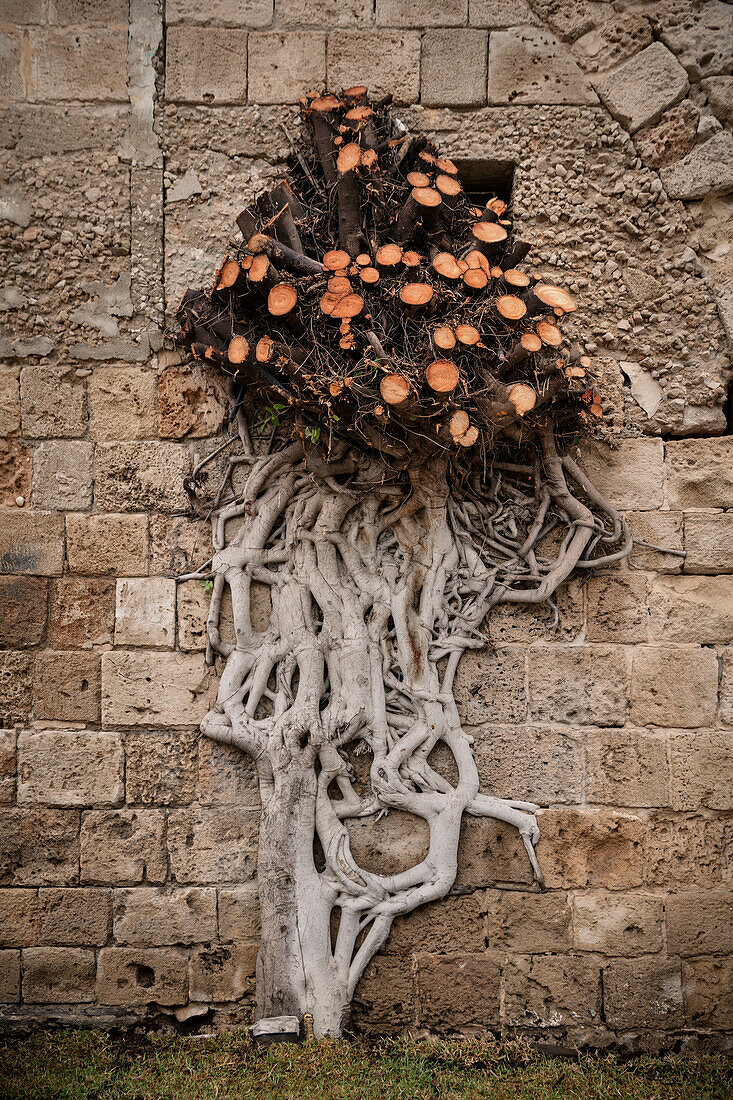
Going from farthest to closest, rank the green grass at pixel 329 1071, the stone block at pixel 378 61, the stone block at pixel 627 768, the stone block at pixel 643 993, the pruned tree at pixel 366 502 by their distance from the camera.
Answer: the stone block at pixel 378 61
the stone block at pixel 627 768
the stone block at pixel 643 993
the pruned tree at pixel 366 502
the green grass at pixel 329 1071

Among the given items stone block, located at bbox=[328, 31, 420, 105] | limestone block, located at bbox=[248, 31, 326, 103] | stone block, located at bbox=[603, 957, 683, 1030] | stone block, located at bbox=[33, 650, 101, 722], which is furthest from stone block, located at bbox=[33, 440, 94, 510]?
stone block, located at bbox=[603, 957, 683, 1030]

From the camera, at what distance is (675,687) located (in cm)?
357

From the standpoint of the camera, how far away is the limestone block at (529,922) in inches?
136

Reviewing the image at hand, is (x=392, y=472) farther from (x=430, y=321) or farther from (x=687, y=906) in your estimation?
(x=687, y=906)

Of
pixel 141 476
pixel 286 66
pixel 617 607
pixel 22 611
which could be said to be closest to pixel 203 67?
pixel 286 66

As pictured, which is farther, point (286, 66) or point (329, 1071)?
point (286, 66)

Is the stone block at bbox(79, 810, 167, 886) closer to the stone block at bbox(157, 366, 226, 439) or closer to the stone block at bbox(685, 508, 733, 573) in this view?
the stone block at bbox(157, 366, 226, 439)

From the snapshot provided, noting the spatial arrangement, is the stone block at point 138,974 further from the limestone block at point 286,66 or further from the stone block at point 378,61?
the stone block at point 378,61

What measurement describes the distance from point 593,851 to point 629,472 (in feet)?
5.99

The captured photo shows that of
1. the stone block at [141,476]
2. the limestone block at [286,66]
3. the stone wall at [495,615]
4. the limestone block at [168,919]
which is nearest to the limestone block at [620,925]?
the stone wall at [495,615]

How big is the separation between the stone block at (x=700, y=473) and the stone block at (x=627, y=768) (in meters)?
1.15

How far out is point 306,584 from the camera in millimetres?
3557

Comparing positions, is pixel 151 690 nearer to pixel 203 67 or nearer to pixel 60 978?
pixel 60 978

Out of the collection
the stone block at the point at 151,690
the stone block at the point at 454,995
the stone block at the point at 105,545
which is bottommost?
the stone block at the point at 454,995
